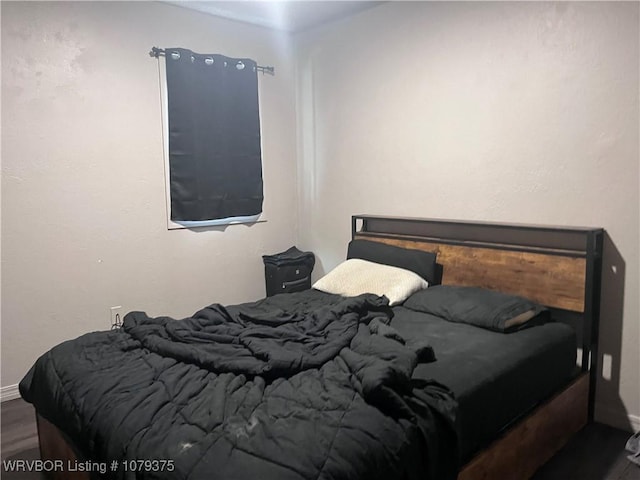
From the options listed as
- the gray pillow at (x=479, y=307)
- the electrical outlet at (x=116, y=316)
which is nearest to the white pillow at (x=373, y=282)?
the gray pillow at (x=479, y=307)

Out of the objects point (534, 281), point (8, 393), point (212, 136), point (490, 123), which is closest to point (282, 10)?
point (212, 136)

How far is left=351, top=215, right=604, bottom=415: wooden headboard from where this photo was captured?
248cm

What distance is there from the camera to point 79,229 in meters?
3.14

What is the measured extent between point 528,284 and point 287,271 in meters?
1.91

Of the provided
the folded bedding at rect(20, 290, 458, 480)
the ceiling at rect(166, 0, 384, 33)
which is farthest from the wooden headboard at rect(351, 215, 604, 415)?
the ceiling at rect(166, 0, 384, 33)

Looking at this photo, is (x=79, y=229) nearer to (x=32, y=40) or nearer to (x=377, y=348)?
(x=32, y=40)

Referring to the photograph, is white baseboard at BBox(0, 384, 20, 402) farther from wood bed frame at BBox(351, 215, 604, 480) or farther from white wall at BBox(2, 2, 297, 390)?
wood bed frame at BBox(351, 215, 604, 480)

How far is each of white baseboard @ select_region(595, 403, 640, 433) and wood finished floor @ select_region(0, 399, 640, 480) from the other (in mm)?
38

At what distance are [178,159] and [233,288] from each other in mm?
1113

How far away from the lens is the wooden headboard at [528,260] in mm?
2479

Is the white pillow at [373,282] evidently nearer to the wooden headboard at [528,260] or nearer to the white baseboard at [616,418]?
the wooden headboard at [528,260]

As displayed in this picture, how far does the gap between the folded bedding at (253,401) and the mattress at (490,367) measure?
0.45 feet

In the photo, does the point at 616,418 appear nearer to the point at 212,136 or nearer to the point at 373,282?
the point at 373,282

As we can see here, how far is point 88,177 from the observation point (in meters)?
3.15
